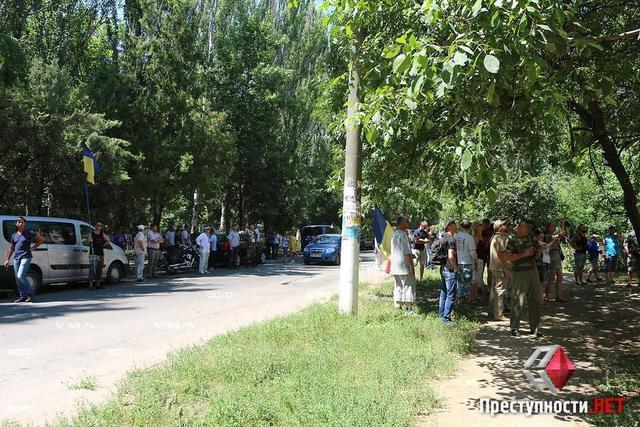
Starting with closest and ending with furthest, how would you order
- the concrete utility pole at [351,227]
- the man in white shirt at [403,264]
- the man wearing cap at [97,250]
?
the concrete utility pole at [351,227]
the man in white shirt at [403,264]
the man wearing cap at [97,250]

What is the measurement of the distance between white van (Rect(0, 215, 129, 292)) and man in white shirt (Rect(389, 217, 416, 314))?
342 inches

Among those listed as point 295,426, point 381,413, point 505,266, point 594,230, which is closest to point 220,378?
point 295,426

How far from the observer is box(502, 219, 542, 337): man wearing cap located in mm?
8148

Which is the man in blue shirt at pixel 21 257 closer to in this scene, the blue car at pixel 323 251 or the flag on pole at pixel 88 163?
the flag on pole at pixel 88 163

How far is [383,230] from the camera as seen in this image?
1192 cm

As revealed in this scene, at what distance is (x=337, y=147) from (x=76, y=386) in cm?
943

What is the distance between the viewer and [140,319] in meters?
9.63

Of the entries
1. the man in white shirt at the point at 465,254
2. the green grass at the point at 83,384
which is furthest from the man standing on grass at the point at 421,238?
the green grass at the point at 83,384

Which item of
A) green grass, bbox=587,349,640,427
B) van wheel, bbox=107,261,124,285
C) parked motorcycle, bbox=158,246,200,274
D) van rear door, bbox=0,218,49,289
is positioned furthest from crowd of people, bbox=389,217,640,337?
parked motorcycle, bbox=158,246,200,274

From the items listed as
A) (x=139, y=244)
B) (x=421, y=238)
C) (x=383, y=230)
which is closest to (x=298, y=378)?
(x=383, y=230)

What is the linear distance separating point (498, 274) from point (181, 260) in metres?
13.1

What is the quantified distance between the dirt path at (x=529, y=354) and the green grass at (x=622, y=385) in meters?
0.12

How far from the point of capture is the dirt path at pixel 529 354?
16.0 feet

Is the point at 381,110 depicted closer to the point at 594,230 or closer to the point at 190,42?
the point at 190,42
